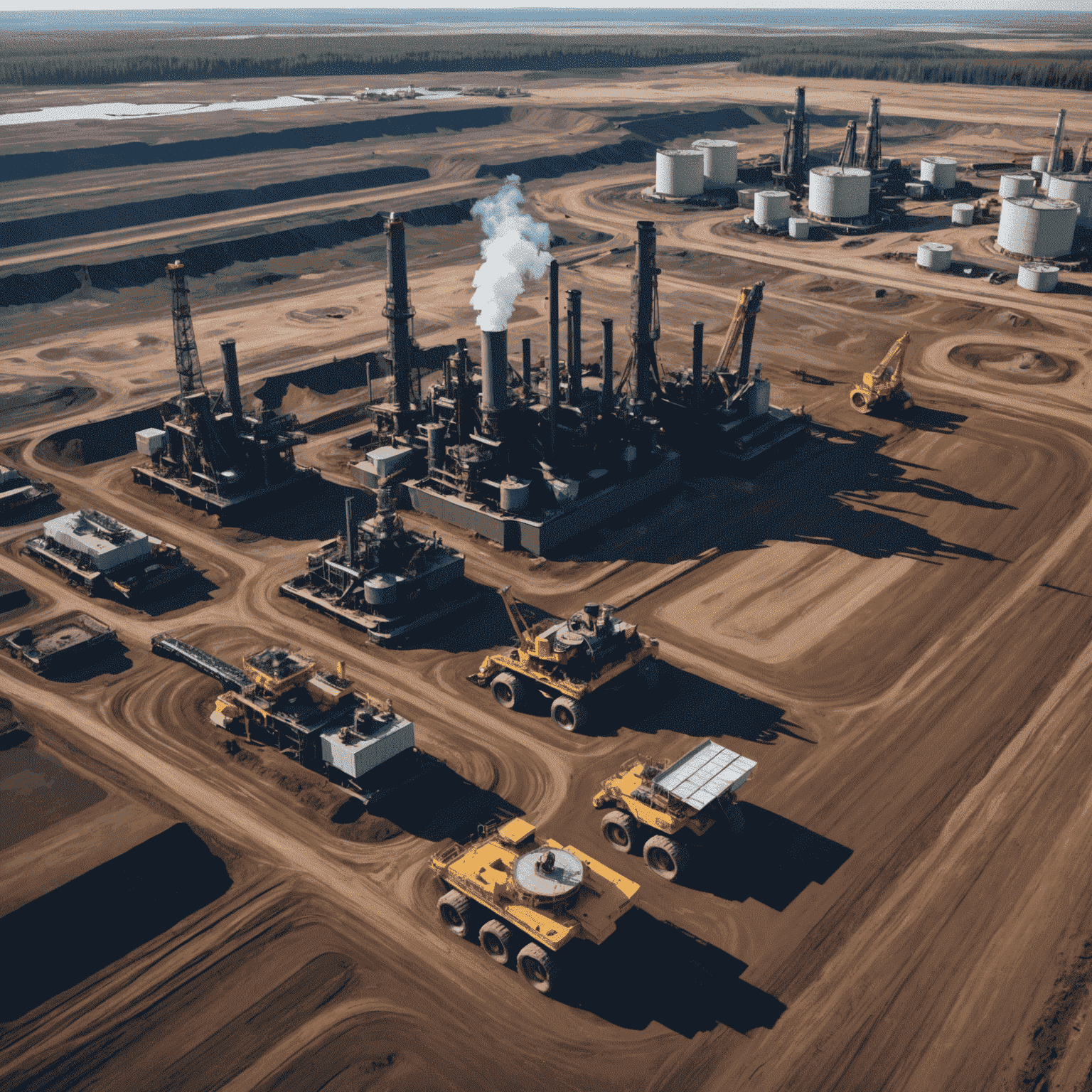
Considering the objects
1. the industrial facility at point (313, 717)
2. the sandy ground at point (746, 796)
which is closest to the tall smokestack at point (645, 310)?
the sandy ground at point (746, 796)

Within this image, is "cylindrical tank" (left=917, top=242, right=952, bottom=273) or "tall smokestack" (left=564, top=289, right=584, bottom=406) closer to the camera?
"tall smokestack" (left=564, top=289, right=584, bottom=406)

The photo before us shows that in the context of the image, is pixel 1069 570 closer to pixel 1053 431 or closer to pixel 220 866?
pixel 1053 431

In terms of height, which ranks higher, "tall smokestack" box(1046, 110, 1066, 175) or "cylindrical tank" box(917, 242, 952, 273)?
"tall smokestack" box(1046, 110, 1066, 175)

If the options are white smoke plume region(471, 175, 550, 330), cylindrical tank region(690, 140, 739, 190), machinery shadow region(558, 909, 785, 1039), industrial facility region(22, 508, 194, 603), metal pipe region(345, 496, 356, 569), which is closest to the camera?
machinery shadow region(558, 909, 785, 1039)

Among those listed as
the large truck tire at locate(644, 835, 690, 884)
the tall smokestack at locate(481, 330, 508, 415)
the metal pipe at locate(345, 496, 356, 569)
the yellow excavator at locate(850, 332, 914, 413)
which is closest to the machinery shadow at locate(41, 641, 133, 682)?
the metal pipe at locate(345, 496, 356, 569)

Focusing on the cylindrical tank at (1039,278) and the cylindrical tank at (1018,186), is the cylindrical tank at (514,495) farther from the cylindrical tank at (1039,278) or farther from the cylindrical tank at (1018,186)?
the cylindrical tank at (1018,186)

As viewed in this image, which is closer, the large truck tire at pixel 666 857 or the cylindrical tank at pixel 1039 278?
the large truck tire at pixel 666 857

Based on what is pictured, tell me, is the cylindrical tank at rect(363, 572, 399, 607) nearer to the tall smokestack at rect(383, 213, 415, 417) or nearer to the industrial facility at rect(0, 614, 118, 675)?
the industrial facility at rect(0, 614, 118, 675)
